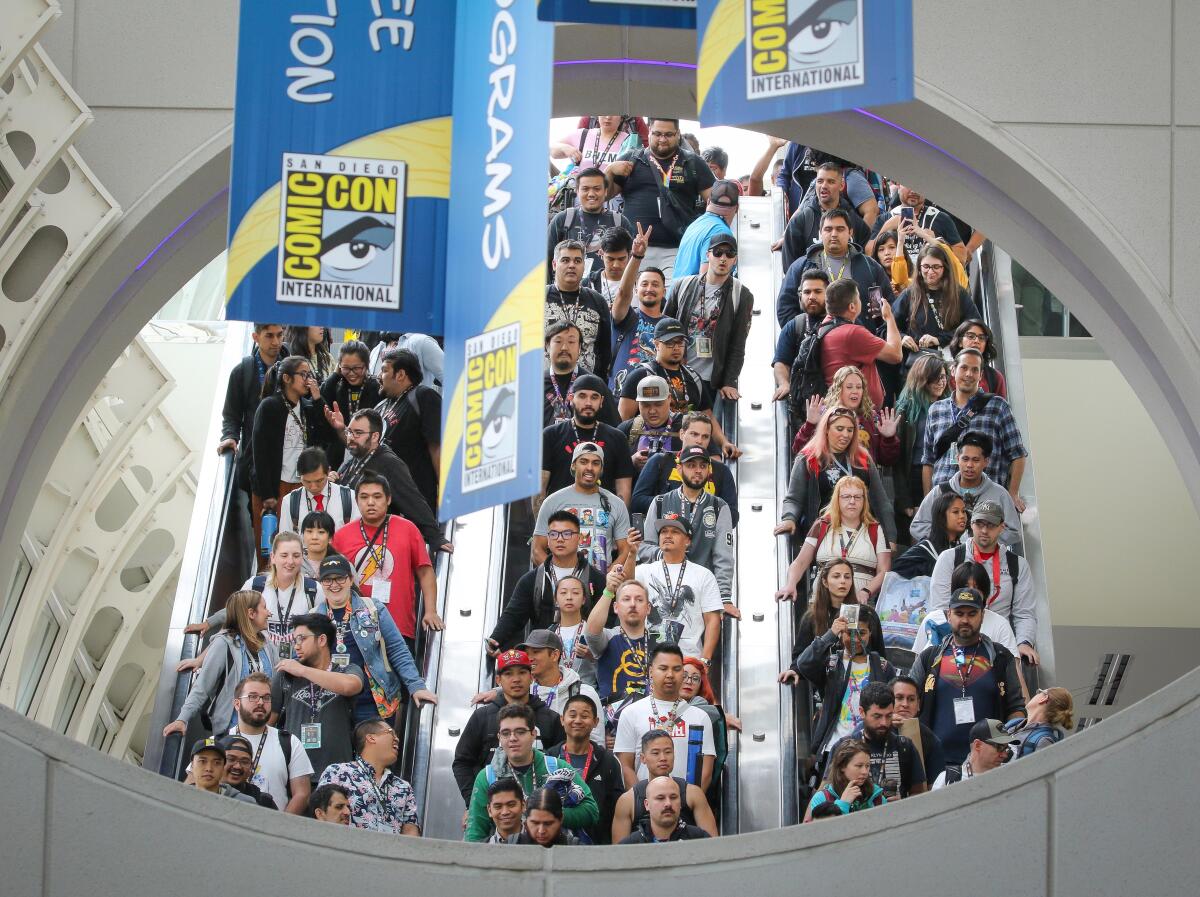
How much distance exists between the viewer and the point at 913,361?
13078 mm

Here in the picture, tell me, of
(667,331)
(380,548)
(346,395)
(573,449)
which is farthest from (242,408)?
(667,331)

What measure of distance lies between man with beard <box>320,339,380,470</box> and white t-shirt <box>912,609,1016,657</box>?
156 inches

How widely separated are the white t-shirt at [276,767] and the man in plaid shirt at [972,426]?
14.8 feet

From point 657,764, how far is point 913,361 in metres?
4.44

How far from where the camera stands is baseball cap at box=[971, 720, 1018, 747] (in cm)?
965

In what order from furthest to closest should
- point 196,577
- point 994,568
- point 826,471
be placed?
1. point 196,577
2. point 826,471
3. point 994,568

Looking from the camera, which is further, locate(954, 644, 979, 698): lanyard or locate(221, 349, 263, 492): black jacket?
locate(221, 349, 263, 492): black jacket

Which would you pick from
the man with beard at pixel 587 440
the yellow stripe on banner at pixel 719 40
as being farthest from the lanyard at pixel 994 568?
the yellow stripe on banner at pixel 719 40

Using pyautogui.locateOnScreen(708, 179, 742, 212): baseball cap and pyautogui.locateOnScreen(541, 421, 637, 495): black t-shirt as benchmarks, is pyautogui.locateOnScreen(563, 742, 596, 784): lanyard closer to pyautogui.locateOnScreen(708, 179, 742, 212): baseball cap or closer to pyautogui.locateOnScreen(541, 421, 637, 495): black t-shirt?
pyautogui.locateOnScreen(541, 421, 637, 495): black t-shirt

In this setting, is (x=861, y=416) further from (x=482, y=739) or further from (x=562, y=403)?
(x=482, y=739)

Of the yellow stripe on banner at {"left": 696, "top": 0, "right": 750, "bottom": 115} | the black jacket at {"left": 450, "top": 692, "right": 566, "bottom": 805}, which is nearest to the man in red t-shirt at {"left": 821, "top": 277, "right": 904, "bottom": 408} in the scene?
the black jacket at {"left": 450, "top": 692, "right": 566, "bottom": 805}

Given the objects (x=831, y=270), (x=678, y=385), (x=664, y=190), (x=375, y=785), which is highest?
(x=664, y=190)

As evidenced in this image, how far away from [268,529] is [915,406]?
168 inches

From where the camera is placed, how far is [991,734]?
983cm
